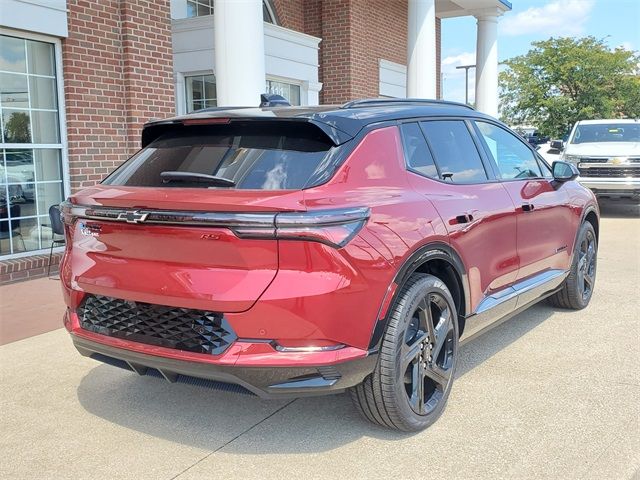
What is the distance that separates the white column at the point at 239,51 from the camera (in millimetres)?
6707

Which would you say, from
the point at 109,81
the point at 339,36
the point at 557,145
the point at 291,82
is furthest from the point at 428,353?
the point at 557,145

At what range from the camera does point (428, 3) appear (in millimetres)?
11023

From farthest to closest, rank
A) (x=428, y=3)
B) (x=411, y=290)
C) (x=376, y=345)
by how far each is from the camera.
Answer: (x=428, y=3) < (x=411, y=290) < (x=376, y=345)

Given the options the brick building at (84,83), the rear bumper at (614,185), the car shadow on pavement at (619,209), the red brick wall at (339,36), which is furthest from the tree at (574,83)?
the brick building at (84,83)

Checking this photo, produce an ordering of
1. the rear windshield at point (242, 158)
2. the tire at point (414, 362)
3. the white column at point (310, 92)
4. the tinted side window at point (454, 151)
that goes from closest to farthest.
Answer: the rear windshield at point (242, 158)
the tire at point (414, 362)
the tinted side window at point (454, 151)
the white column at point (310, 92)

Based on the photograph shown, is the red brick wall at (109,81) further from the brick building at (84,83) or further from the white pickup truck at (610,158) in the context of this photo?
the white pickup truck at (610,158)

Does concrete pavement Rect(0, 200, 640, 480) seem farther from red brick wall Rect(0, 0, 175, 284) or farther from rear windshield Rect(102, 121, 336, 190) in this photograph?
red brick wall Rect(0, 0, 175, 284)

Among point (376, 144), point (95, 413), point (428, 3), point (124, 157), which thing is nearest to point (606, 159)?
point (428, 3)

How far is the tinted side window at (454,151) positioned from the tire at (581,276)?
1.77 metres

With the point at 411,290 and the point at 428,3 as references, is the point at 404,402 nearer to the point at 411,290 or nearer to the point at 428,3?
the point at 411,290

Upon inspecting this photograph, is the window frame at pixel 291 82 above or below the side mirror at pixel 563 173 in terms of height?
above

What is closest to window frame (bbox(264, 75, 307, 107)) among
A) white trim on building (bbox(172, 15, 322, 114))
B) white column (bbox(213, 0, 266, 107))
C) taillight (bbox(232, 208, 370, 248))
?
white trim on building (bbox(172, 15, 322, 114))

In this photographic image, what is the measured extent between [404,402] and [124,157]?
5615 mm

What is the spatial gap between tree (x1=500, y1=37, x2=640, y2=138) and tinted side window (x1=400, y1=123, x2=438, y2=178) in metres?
20.9
